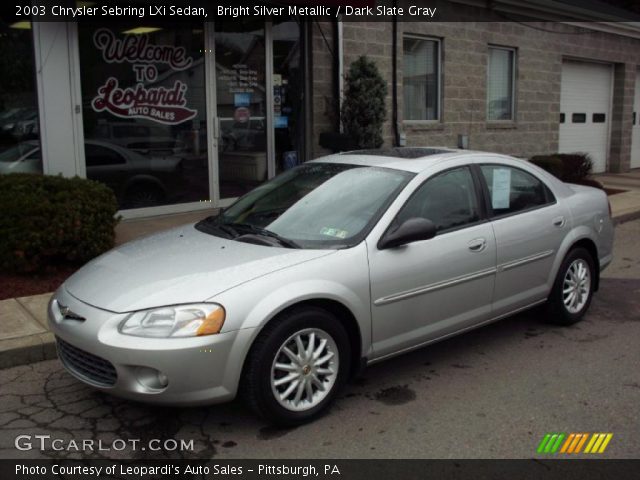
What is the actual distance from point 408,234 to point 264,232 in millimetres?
935

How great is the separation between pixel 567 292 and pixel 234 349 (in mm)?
3144

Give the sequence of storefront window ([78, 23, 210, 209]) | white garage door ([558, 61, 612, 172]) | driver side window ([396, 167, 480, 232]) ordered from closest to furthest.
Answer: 1. driver side window ([396, 167, 480, 232])
2. storefront window ([78, 23, 210, 209])
3. white garage door ([558, 61, 612, 172])

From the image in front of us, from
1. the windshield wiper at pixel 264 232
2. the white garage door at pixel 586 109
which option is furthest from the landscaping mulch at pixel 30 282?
the white garage door at pixel 586 109

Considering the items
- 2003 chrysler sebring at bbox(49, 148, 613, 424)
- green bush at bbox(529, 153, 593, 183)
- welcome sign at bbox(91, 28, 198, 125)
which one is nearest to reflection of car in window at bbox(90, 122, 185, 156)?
welcome sign at bbox(91, 28, 198, 125)

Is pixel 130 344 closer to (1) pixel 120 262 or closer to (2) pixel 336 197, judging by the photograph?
(1) pixel 120 262

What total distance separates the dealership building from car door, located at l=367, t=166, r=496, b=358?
5362mm

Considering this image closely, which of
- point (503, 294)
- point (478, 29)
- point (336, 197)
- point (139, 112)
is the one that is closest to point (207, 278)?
point (336, 197)

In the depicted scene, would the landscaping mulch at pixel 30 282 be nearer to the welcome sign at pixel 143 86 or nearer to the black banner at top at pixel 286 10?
the welcome sign at pixel 143 86

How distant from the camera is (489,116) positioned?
46.4ft

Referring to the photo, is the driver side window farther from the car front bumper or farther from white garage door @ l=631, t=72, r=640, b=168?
white garage door @ l=631, t=72, r=640, b=168

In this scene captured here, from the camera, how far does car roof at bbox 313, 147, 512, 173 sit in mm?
4715

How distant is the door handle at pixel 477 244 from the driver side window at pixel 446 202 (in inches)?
5.6

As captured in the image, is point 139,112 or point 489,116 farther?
point 489,116

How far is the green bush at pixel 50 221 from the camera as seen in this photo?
623cm
